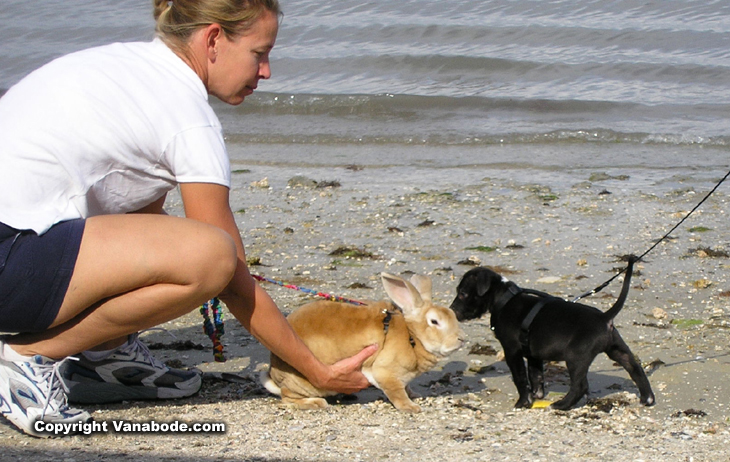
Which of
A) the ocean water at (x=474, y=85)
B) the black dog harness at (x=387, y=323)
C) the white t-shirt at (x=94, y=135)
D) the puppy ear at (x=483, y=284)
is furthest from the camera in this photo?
the ocean water at (x=474, y=85)

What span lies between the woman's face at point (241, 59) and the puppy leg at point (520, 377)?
6.33 ft

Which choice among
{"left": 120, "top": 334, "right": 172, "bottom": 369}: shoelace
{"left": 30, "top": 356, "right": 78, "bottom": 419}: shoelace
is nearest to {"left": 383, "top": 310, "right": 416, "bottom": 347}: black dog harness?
{"left": 120, "top": 334, "right": 172, "bottom": 369}: shoelace

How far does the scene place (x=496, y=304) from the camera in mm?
4660

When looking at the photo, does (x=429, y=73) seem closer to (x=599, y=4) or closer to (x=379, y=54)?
(x=379, y=54)

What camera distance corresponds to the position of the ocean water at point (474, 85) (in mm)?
10719

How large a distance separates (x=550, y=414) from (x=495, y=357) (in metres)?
0.84

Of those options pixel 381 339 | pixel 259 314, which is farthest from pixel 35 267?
pixel 381 339

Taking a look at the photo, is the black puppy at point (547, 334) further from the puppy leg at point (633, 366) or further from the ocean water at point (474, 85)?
the ocean water at point (474, 85)

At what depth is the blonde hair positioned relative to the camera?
340 centimetres

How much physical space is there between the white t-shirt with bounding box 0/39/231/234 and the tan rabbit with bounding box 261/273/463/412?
1.12 metres

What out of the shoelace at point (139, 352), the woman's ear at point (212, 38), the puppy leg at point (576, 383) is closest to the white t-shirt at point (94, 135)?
the woman's ear at point (212, 38)

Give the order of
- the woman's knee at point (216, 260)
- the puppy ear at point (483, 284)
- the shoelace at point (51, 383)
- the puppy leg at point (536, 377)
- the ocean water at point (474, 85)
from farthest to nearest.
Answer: the ocean water at point (474, 85)
the puppy ear at point (483, 284)
the puppy leg at point (536, 377)
the shoelace at point (51, 383)
the woman's knee at point (216, 260)

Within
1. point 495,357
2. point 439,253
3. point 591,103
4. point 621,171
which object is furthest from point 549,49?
point 495,357

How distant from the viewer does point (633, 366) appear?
4.23 metres
